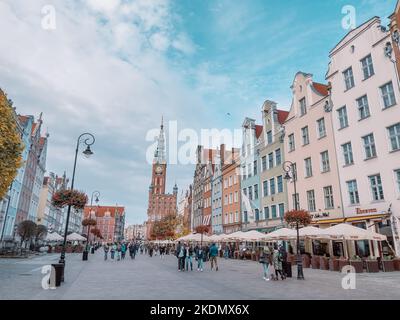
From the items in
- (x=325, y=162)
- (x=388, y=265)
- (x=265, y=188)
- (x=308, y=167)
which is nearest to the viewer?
(x=388, y=265)

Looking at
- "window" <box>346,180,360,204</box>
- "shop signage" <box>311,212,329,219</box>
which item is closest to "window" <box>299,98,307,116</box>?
"window" <box>346,180,360,204</box>

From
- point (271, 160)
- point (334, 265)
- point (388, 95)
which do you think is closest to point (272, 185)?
point (271, 160)

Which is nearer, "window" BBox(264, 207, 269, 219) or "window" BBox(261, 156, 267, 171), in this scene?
"window" BBox(264, 207, 269, 219)

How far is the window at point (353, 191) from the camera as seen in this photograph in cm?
2448

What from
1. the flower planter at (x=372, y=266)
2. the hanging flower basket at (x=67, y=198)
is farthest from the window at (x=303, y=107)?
the hanging flower basket at (x=67, y=198)

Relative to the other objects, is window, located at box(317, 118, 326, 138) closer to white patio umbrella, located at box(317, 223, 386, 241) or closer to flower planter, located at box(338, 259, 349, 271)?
white patio umbrella, located at box(317, 223, 386, 241)

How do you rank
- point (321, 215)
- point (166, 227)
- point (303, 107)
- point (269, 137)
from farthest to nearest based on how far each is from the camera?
point (166, 227) → point (269, 137) → point (303, 107) → point (321, 215)

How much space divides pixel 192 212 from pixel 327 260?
191 ft

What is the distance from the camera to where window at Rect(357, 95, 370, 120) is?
80.1ft

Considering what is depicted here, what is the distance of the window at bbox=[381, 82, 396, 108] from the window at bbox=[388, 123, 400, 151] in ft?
5.45

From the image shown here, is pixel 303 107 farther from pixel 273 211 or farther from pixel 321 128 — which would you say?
pixel 273 211

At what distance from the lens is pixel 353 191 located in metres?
24.9

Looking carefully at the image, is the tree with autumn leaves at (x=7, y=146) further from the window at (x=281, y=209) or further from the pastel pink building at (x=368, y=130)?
the window at (x=281, y=209)

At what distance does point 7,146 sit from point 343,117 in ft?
82.7
